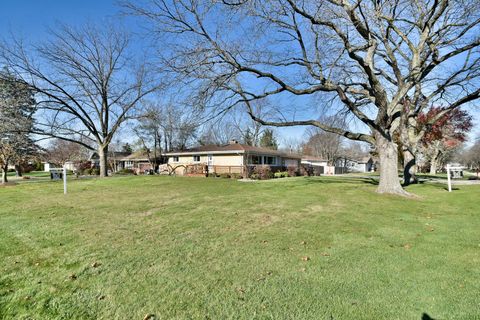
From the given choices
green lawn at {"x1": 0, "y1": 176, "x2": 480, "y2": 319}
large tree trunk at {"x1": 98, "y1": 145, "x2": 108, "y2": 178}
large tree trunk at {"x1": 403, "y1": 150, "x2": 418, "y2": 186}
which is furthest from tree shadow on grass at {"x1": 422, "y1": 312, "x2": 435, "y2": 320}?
large tree trunk at {"x1": 98, "y1": 145, "x2": 108, "y2": 178}

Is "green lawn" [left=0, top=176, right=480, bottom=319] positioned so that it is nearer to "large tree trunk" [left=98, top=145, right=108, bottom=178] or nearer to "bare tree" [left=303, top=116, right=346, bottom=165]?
"large tree trunk" [left=98, top=145, right=108, bottom=178]

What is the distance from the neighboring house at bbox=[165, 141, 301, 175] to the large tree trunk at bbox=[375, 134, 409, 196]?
1367 cm

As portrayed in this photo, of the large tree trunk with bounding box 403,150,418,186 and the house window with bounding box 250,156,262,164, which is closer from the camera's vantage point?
the large tree trunk with bounding box 403,150,418,186

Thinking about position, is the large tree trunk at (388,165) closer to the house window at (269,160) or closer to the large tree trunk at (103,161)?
the house window at (269,160)

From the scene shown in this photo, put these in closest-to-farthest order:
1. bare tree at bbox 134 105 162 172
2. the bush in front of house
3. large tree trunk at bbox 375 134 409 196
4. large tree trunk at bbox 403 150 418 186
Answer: large tree trunk at bbox 375 134 409 196 < large tree trunk at bbox 403 150 418 186 < the bush in front of house < bare tree at bbox 134 105 162 172

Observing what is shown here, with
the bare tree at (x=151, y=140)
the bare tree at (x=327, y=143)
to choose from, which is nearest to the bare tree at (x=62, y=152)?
the bare tree at (x=151, y=140)

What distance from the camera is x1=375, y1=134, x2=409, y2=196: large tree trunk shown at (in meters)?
11.6

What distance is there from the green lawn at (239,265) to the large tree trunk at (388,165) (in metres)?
4.17

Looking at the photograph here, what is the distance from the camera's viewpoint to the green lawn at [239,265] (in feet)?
9.20

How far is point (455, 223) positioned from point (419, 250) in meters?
2.90

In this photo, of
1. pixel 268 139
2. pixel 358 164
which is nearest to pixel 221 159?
pixel 268 139

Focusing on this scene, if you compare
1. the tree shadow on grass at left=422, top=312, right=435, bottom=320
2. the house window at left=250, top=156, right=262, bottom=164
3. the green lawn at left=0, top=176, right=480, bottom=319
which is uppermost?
the house window at left=250, top=156, right=262, bottom=164

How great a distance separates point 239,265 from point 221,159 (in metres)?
24.2

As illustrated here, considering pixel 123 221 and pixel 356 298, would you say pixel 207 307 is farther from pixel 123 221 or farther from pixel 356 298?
pixel 123 221
